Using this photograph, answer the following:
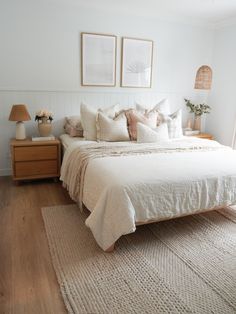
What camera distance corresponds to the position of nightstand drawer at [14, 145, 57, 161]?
132 inches

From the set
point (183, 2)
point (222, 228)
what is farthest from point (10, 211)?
point (183, 2)

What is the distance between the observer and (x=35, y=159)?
3445 mm

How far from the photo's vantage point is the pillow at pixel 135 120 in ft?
11.5

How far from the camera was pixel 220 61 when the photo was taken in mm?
4453

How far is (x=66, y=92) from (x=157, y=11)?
5.84ft

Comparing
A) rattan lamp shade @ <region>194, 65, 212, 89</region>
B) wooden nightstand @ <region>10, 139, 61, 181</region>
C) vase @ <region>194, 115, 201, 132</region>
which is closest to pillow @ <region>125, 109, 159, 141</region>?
wooden nightstand @ <region>10, 139, 61, 181</region>

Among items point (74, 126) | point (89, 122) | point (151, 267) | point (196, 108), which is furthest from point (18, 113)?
point (196, 108)

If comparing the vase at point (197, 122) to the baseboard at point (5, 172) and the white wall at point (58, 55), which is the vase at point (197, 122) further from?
the baseboard at point (5, 172)

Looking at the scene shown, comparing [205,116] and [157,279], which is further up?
[205,116]

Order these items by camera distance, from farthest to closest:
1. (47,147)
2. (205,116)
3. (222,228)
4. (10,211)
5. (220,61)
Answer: (205,116)
(220,61)
(47,147)
(10,211)
(222,228)

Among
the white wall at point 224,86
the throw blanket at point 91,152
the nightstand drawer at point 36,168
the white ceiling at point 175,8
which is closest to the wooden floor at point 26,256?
the nightstand drawer at point 36,168

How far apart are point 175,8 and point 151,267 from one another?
346cm

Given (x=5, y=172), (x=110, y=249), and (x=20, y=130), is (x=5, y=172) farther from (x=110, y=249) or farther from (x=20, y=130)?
(x=110, y=249)

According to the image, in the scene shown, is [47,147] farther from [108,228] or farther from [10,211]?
[108,228]
